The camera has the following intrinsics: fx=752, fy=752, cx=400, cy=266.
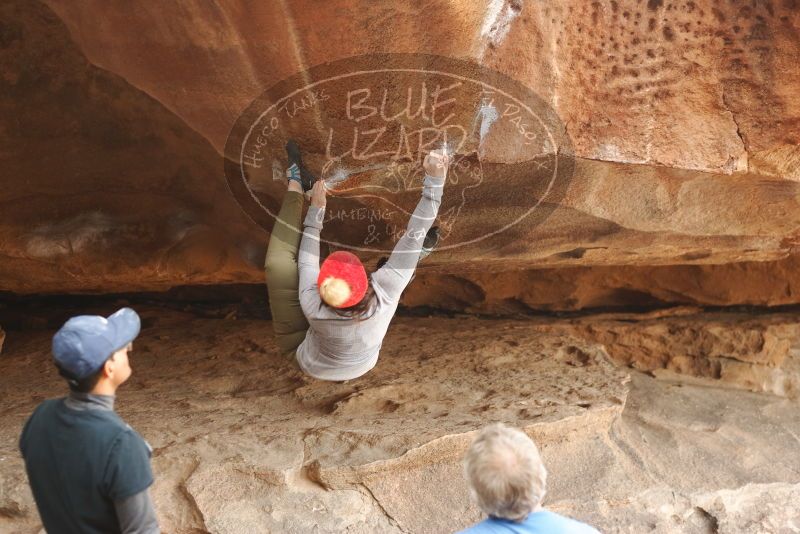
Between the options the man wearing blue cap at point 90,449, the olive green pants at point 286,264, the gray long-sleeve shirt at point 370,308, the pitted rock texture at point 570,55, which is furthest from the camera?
the olive green pants at point 286,264

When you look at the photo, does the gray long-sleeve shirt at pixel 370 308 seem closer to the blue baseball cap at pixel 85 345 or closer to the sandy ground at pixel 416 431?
the sandy ground at pixel 416 431

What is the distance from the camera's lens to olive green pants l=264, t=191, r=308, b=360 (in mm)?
2141

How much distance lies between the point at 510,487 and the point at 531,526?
90mm

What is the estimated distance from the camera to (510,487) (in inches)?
54.6

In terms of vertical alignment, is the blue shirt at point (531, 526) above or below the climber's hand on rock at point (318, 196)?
below

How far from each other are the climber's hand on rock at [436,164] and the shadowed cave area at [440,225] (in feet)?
0.41

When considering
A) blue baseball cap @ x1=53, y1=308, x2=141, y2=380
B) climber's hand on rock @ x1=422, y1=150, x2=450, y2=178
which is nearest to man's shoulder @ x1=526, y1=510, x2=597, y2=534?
blue baseball cap @ x1=53, y1=308, x2=141, y2=380

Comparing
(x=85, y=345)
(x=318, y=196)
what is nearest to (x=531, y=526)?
(x=85, y=345)

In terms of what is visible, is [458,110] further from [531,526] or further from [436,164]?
[531,526]

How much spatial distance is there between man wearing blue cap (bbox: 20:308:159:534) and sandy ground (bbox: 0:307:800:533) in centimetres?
74

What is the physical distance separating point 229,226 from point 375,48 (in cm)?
124

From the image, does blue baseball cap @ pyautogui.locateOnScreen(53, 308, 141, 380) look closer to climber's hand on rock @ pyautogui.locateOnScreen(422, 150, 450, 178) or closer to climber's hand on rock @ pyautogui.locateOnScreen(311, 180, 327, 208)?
climber's hand on rock @ pyautogui.locateOnScreen(311, 180, 327, 208)

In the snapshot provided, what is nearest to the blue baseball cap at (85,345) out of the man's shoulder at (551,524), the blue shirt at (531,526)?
the blue shirt at (531,526)

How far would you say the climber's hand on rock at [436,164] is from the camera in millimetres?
2043
